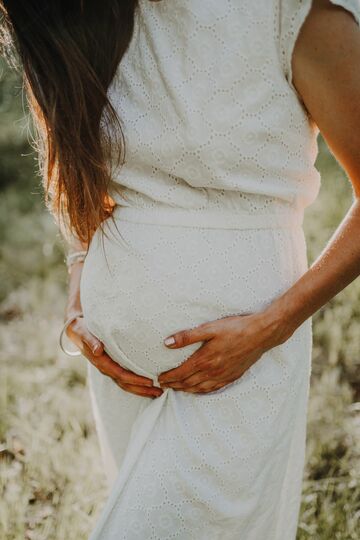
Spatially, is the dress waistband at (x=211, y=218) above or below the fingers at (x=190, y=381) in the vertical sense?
above

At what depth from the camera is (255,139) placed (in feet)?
4.51

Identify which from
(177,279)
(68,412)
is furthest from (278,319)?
(68,412)

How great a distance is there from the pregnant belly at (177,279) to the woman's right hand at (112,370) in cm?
3

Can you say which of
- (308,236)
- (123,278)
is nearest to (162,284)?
(123,278)

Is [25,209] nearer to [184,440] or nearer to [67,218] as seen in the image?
[67,218]

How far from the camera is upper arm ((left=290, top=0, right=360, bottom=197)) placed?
4.03ft

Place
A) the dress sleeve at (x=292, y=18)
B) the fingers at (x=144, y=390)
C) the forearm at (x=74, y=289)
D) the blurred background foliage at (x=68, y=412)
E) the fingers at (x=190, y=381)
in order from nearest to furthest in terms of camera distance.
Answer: the dress sleeve at (x=292, y=18)
the fingers at (x=190, y=381)
the fingers at (x=144, y=390)
the forearm at (x=74, y=289)
the blurred background foliage at (x=68, y=412)

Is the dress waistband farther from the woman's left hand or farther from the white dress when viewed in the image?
the woman's left hand

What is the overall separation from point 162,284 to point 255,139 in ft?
1.18

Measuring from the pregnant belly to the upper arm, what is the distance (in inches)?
10.7

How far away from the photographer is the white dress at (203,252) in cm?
136

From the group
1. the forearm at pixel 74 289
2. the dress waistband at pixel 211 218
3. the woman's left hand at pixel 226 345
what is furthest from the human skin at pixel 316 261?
the forearm at pixel 74 289

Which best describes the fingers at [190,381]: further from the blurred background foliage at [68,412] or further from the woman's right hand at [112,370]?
the blurred background foliage at [68,412]

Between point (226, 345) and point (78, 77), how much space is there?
663mm
